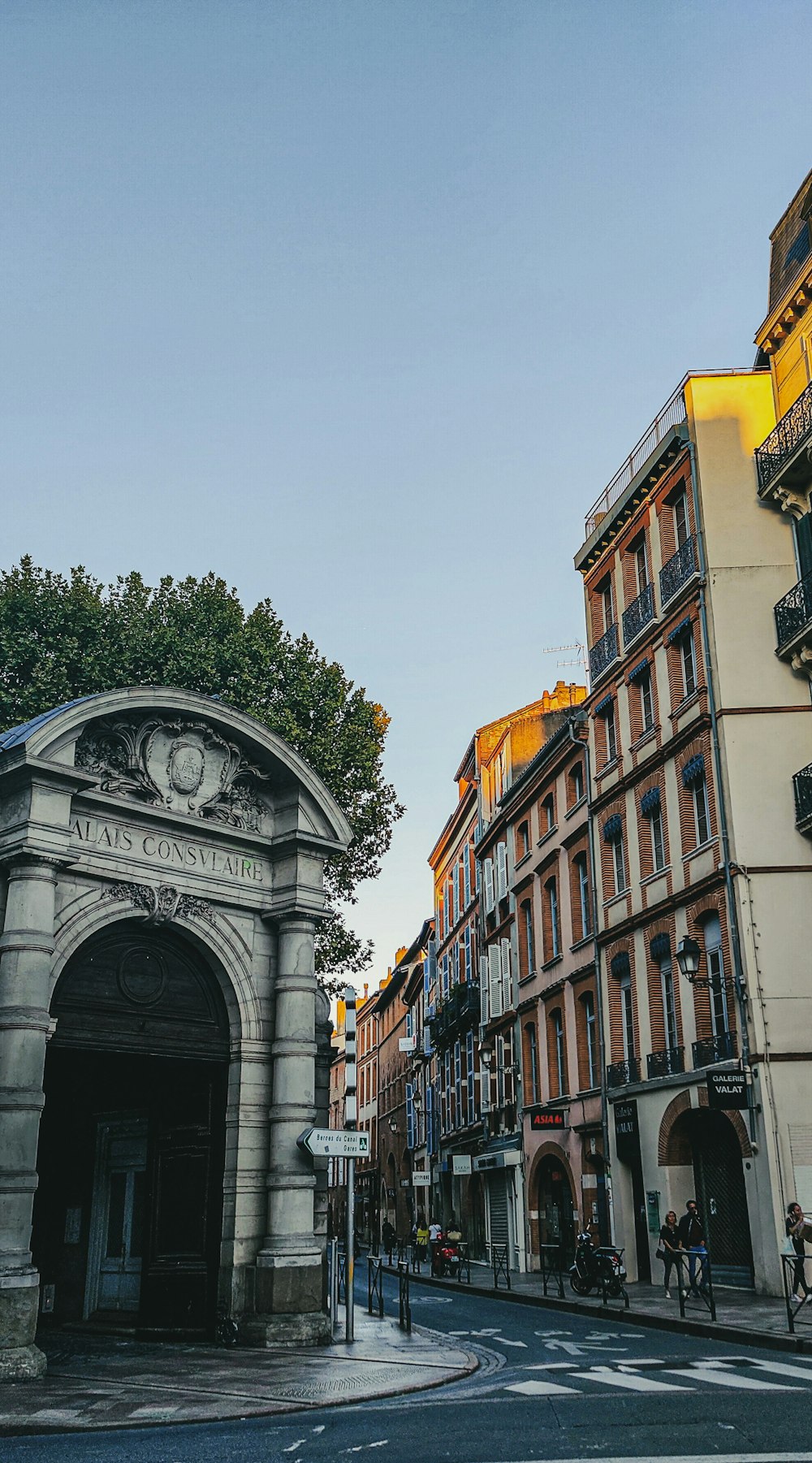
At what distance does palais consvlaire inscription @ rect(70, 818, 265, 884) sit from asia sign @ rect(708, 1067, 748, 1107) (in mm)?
8705

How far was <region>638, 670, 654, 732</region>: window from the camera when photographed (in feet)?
95.8

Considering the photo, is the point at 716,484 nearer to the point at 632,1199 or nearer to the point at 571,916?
the point at 571,916

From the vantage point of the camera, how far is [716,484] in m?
26.5

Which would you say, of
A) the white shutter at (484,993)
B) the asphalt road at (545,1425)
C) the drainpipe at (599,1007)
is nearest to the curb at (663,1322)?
the asphalt road at (545,1425)

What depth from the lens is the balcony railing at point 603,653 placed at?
3122 centimetres

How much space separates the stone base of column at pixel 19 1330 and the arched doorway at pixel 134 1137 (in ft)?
9.16

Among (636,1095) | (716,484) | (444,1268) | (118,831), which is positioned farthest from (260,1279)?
(444,1268)

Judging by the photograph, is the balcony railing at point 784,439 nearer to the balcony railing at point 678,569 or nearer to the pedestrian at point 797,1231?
the balcony railing at point 678,569

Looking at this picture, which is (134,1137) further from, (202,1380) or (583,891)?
(583,891)

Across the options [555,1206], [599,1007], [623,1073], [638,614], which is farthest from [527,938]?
[638,614]

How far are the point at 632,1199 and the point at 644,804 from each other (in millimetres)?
8566

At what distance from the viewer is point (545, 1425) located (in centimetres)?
970

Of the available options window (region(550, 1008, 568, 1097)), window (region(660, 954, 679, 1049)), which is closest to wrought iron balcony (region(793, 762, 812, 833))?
window (region(660, 954, 679, 1049))

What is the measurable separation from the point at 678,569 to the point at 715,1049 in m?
10.00
